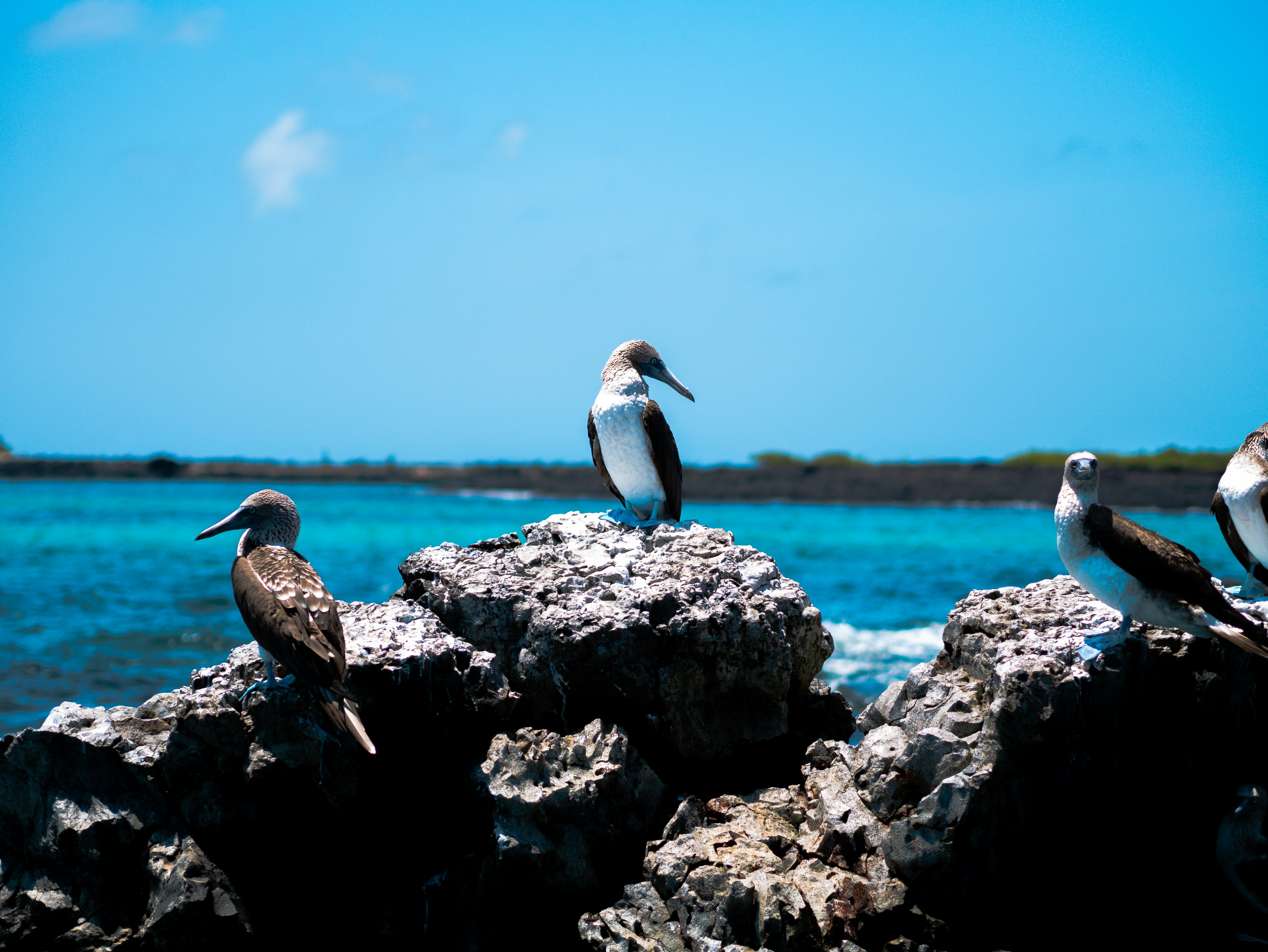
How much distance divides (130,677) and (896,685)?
919cm

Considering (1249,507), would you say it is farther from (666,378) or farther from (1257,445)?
(666,378)

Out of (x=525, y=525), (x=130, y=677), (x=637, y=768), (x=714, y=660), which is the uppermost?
(x=525, y=525)

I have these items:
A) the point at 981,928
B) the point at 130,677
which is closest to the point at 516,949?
the point at 981,928

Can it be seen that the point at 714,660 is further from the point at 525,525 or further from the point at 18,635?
the point at 18,635

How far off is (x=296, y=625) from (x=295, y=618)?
0.04m

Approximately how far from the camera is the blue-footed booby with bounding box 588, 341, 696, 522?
6.36 meters

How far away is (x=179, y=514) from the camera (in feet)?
139

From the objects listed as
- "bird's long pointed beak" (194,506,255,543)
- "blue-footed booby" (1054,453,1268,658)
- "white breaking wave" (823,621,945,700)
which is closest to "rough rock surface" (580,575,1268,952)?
"blue-footed booby" (1054,453,1268,658)

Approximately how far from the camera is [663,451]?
644cm

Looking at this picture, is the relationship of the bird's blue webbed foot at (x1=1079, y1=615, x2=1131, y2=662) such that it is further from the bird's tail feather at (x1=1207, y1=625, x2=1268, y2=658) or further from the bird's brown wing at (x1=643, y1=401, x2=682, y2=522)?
the bird's brown wing at (x1=643, y1=401, x2=682, y2=522)

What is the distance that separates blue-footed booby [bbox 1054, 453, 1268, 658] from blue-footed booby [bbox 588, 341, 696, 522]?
2.51m

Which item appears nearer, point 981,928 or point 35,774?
point 981,928

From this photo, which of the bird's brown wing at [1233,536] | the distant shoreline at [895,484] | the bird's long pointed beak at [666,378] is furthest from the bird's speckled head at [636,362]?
the distant shoreline at [895,484]

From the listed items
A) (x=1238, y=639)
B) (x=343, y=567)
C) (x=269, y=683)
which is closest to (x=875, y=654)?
(x=1238, y=639)
